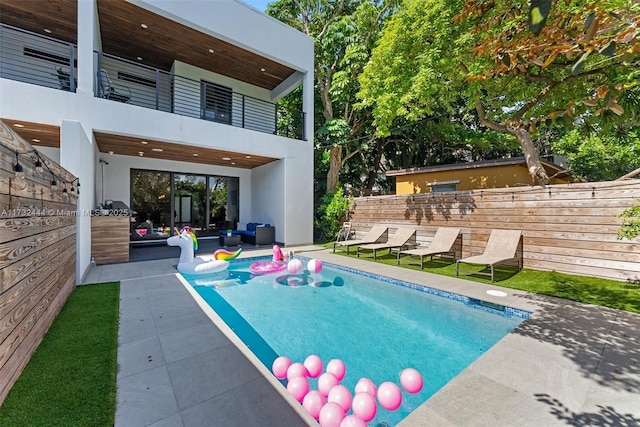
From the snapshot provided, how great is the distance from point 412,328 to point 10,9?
1275 cm

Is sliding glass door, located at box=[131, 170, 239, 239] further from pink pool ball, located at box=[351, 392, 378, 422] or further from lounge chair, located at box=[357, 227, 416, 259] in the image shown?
pink pool ball, located at box=[351, 392, 378, 422]

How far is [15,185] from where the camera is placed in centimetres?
237

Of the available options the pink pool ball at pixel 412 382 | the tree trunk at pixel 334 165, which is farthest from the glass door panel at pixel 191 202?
the pink pool ball at pixel 412 382

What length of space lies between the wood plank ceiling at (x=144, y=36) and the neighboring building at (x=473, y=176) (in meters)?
6.96

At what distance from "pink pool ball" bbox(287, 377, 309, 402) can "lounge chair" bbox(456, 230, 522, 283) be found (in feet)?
15.8

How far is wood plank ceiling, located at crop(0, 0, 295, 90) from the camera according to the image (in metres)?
7.59

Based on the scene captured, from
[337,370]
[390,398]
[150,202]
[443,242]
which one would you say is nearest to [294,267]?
[443,242]

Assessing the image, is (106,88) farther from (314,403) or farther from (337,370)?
(314,403)

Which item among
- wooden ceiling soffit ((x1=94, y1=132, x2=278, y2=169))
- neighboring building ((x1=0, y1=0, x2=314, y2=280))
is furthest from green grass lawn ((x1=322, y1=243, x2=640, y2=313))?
wooden ceiling soffit ((x1=94, y1=132, x2=278, y2=169))

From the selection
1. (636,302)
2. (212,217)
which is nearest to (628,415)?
(636,302)

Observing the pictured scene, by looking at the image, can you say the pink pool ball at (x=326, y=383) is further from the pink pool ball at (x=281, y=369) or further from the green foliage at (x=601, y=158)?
the green foliage at (x=601, y=158)

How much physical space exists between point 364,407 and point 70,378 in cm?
267

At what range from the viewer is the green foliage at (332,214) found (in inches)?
474

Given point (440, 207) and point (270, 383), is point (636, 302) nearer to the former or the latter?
point (440, 207)
